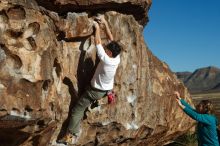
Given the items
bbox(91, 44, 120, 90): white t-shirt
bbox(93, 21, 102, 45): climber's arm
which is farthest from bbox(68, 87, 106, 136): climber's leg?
bbox(93, 21, 102, 45): climber's arm

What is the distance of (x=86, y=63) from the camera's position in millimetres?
13695

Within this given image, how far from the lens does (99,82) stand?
12500 millimetres

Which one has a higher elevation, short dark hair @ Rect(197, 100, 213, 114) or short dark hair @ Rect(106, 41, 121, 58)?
short dark hair @ Rect(106, 41, 121, 58)

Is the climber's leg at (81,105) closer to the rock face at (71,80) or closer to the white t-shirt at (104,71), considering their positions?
the white t-shirt at (104,71)

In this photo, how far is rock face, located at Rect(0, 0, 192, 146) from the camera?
10.5 metres

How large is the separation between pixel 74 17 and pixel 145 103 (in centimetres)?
523

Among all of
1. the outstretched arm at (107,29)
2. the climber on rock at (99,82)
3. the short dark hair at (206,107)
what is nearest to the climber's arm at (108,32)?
the outstretched arm at (107,29)

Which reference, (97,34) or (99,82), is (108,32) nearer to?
(97,34)

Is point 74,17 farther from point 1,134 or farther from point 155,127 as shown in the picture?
point 155,127

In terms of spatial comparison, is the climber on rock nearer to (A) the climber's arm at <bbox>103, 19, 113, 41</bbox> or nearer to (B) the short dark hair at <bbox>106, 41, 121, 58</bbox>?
(B) the short dark hair at <bbox>106, 41, 121, 58</bbox>

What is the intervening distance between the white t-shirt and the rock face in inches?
41.2

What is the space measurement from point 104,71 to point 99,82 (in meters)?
0.40

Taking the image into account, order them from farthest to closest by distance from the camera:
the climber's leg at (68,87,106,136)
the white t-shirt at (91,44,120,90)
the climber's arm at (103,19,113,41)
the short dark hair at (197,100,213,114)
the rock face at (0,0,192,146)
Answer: the climber's arm at (103,19,113,41)
the climber's leg at (68,87,106,136)
the white t-shirt at (91,44,120,90)
the short dark hair at (197,100,213,114)
the rock face at (0,0,192,146)

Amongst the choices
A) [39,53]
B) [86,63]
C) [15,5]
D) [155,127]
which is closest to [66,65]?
[86,63]
